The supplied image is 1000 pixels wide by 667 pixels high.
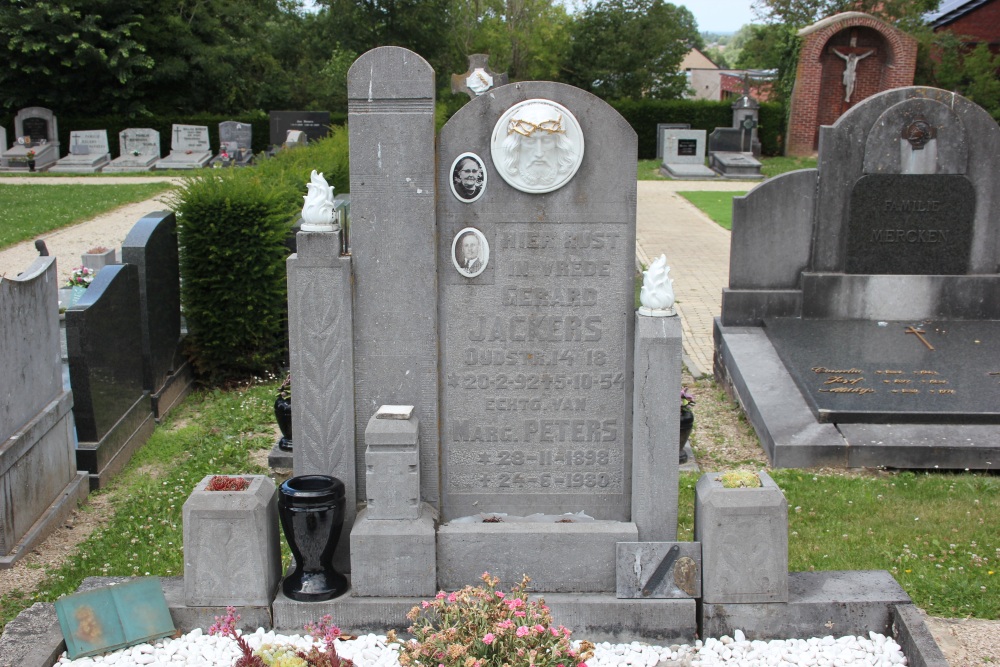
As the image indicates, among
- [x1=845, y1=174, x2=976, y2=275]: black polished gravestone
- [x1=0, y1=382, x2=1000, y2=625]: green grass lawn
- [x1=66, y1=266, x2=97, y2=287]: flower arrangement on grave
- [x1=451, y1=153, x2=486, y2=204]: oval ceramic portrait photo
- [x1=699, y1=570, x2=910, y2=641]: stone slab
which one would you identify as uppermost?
[x1=451, y1=153, x2=486, y2=204]: oval ceramic portrait photo

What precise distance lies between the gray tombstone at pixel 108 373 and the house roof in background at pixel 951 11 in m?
36.1

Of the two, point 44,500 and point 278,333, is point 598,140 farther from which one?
point 278,333

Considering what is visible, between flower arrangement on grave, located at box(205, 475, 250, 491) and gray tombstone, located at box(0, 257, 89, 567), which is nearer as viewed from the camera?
flower arrangement on grave, located at box(205, 475, 250, 491)

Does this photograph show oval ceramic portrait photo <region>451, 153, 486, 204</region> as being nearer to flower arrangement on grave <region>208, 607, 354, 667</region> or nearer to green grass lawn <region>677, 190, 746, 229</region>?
flower arrangement on grave <region>208, 607, 354, 667</region>

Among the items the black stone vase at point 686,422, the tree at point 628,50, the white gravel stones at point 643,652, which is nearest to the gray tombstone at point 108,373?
the white gravel stones at point 643,652

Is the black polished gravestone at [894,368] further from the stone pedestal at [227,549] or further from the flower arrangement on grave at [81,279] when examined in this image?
the flower arrangement on grave at [81,279]

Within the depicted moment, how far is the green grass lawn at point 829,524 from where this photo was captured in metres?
5.57

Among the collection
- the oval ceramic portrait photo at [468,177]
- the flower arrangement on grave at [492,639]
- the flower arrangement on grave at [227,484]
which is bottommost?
the flower arrangement on grave at [492,639]

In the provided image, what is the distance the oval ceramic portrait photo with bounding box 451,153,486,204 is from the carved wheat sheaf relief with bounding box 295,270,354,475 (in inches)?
29.5

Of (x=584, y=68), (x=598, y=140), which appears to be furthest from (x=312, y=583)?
(x=584, y=68)

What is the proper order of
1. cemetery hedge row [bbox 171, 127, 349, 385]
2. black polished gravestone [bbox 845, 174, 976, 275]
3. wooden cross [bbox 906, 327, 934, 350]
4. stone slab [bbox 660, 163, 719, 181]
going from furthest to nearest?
stone slab [bbox 660, 163, 719, 181] → cemetery hedge row [bbox 171, 127, 349, 385] → black polished gravestone [bbox 845, 174, 976, 275] → wooden cross [bbox 906, 327, 934, 350]

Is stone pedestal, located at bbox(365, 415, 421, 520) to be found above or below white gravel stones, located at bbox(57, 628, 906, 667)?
above

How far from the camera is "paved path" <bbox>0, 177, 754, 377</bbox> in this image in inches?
487

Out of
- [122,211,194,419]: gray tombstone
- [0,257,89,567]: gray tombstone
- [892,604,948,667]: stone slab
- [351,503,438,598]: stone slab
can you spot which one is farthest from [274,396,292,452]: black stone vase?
[892,604,948,667]: stone slab
